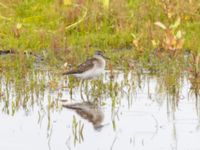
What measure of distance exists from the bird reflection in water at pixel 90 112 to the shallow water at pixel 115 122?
6cm

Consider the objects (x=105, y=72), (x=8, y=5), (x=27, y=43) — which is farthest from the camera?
(x=8, y=5)

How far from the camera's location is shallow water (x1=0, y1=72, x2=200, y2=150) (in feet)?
29.0

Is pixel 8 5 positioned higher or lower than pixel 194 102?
higher

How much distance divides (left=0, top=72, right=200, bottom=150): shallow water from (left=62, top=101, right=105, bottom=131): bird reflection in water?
61 mm

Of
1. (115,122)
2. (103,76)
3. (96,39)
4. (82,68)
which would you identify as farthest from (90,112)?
(96,39)

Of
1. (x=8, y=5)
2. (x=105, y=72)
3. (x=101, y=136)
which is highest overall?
(x=8, y=5)

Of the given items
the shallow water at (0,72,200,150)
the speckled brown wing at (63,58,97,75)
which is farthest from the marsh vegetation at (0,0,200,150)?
the speckled brown wing at (63,58,97,75)

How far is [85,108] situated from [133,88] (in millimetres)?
1043

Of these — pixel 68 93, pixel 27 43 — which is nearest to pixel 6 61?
pixel 27 43

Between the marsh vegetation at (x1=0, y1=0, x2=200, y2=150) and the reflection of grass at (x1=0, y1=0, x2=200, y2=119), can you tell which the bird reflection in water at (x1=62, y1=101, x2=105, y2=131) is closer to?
the marsh vegetation at (x1=0, y1=0, x2=200, y2=150)

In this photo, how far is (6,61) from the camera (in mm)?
13219

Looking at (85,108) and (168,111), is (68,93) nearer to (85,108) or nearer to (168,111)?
(85,108)

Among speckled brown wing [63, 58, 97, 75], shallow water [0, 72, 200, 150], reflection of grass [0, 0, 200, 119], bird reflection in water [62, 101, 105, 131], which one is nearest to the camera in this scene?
shallow water [0, 72, 200, 150]

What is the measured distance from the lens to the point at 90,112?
411 inches
